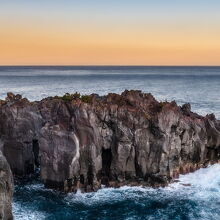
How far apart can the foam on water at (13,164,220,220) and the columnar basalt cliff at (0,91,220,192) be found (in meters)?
2.01

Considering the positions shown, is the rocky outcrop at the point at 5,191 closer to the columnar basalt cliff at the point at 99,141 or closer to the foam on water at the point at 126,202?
the foam on water at the point at 126,202

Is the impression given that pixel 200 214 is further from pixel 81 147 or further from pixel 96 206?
pixel 81 147

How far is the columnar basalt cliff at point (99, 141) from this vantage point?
56688 millimetres

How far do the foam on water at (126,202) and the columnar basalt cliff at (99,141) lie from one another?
2.01 meters

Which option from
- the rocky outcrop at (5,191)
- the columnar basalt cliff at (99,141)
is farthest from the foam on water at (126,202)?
the rocky outcrop at (5,191)

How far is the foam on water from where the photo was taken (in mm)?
48625

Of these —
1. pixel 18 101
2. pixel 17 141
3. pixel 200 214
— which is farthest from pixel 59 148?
pixel 200 214

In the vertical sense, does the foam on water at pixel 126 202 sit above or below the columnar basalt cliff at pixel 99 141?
below

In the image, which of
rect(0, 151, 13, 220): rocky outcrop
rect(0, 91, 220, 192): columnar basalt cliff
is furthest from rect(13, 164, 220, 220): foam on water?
rect(0, 151, 13, 220): rocky outcrop

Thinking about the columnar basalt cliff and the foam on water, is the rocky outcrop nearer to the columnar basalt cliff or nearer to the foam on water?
the foam on water

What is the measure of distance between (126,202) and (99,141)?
1061cm

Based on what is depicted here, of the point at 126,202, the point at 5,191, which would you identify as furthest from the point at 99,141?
the point at 5,191

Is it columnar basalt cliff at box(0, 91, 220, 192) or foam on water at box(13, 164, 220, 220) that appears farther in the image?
columnar basalt cliff at box(0, 91, 220, 192)

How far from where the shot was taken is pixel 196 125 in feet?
214
